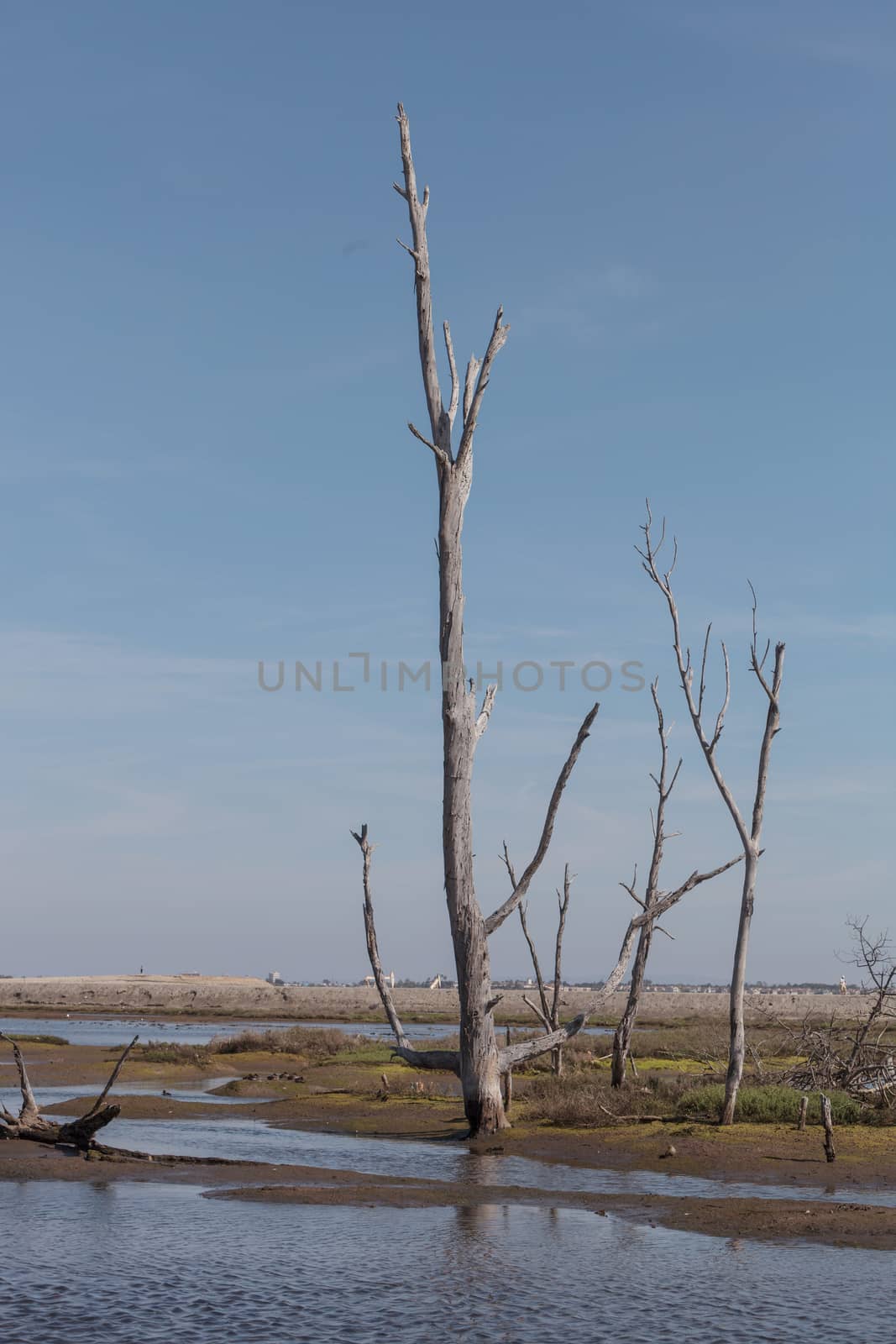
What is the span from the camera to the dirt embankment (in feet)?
320

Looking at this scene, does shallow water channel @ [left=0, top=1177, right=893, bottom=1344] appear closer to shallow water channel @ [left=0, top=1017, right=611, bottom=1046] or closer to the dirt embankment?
shallow water channel @ [left=0, top=1017, right=611, bottom=1046]

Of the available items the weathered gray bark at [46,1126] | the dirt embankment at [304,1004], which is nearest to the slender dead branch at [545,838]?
the weathered gray bark at [46,1126]

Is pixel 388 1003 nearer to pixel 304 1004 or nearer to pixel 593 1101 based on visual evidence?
pixel 593 1101

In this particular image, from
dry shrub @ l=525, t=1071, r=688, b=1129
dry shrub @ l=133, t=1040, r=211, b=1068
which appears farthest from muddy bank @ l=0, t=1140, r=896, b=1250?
dry shrub @ l=133, t=1040, r=211, b=1068

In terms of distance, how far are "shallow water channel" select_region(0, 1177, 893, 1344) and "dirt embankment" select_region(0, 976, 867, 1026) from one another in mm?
72506

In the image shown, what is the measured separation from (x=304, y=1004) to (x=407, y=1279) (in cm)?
11411

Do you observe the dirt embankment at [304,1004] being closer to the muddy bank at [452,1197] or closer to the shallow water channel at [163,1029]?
the shallow water channel at [163,1029]

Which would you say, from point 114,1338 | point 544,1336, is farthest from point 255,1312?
point 544,1336

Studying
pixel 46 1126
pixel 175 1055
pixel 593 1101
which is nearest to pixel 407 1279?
pixel 46 1126

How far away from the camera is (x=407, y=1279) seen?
11695 mm

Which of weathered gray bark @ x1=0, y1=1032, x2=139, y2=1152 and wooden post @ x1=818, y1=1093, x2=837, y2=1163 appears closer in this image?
wooden post @ x1=818, y1=1093, x2=837, y2=1163

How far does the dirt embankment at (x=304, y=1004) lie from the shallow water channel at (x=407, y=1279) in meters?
72.5

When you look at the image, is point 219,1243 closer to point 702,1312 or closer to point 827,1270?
point 702,1312

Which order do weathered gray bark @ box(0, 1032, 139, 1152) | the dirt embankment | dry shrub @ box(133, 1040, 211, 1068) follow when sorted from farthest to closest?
the dirt embankment, dry shrub @ box(133, 1040, 211, 1068), weathered gray bark @ box(0, 1032, 139, 1152)
